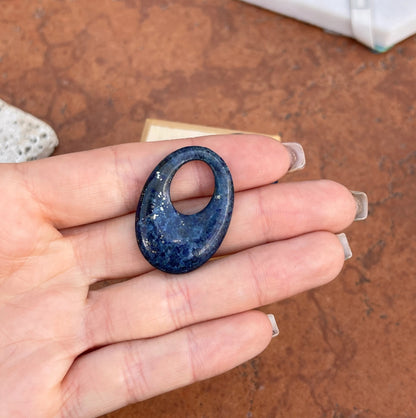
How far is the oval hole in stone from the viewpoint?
5.21ft

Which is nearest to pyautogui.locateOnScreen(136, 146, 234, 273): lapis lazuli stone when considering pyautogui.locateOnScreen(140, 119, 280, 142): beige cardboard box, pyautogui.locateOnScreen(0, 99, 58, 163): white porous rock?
pyautogui.locateOnScreen(140, 119, 280, 142): beige cardboard box

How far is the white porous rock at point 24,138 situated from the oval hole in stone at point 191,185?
84 centimetres

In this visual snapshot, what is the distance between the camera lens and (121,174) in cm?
158

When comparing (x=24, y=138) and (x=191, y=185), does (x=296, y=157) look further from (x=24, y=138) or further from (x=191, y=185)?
(x=24, y=138)

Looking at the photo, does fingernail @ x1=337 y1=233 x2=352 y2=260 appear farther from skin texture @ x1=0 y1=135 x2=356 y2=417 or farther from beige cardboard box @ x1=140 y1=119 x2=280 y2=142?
beige cardboard box @ x1=140 y1=119 x2=280 y2=142

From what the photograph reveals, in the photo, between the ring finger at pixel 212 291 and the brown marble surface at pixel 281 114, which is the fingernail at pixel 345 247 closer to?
the ring finger at pixel 212 291

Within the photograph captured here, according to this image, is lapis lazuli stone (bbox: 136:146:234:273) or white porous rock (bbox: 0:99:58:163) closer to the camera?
lapis lazuli stone (bbox: 136:146:234:273)

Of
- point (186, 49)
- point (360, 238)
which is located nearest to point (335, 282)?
point (360, 238)

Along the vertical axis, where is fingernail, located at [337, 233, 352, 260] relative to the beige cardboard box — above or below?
below

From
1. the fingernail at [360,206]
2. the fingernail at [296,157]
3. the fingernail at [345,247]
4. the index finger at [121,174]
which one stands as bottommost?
the fingernail at [345,247]

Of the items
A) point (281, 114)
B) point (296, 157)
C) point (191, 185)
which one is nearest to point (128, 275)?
point (191, 185)

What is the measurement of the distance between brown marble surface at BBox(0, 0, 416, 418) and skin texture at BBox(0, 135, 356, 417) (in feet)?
1.32

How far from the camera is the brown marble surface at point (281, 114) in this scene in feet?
5.72

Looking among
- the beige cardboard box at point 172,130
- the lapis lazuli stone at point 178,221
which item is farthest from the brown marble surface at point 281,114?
the lapis lazuli stone at point 178,221
